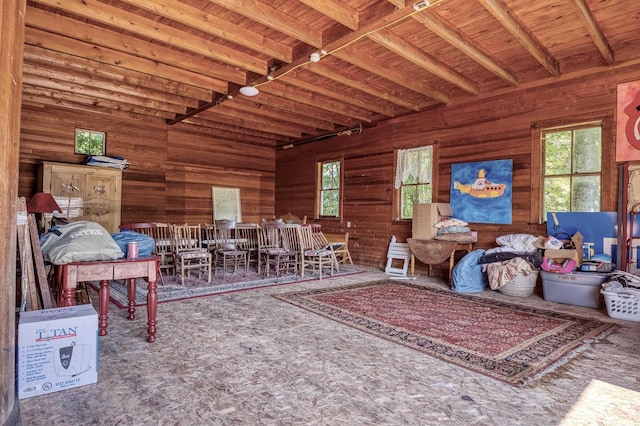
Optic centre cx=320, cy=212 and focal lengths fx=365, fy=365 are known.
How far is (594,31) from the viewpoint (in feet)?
12.3

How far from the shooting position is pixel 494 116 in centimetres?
559

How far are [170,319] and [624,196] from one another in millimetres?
5259

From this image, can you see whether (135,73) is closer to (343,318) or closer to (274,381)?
(343,318)

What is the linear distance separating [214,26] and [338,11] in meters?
1.27

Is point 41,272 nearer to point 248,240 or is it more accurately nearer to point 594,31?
point 248,240

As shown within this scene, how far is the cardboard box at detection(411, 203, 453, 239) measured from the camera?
19.2 feet

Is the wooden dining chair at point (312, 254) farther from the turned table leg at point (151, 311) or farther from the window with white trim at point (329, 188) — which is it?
the turned table leg at point (151, 311)

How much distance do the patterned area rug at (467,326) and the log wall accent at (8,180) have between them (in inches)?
97.0

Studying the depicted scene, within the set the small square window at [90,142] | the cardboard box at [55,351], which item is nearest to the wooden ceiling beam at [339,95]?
the cardboard box at [55,351]

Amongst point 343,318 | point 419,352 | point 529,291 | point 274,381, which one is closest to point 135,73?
point 343,318

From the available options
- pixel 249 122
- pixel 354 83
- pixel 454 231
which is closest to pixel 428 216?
pixel 454 231

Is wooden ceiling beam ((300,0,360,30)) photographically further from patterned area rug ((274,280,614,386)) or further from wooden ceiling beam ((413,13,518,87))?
patterned area rug ((274,280,614,386))

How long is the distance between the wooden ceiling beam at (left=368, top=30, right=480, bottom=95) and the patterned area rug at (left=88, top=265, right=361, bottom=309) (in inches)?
135

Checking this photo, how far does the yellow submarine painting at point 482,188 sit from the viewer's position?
18.0ft
